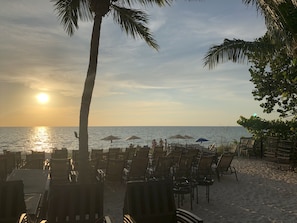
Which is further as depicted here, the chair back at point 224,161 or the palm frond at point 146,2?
the chair back at point 224,161

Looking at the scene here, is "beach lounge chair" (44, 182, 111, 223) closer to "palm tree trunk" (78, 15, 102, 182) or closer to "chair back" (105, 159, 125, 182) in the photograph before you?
"palm tree trunk" (78, 15, 102, 182)

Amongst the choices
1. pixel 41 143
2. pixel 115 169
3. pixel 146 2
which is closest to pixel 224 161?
pixel 115 169

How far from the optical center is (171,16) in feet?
34.5

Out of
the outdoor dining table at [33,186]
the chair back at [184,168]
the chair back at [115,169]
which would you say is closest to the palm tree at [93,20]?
the outdoor dining table at [33,186]

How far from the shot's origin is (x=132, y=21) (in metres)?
9.72

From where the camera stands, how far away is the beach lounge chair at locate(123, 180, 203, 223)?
4234 millimetres

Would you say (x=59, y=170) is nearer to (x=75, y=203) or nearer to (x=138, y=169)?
(x=138, y=169)

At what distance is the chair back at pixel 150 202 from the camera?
4238mm

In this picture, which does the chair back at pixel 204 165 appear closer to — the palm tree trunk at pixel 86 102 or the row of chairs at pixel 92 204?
the palm tree trunk at pixel 86 102

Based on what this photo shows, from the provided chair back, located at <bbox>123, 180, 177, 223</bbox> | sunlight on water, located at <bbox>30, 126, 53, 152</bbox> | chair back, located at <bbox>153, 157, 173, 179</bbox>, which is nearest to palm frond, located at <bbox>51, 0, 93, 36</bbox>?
chair back, located at <bbox>153, 157, 173, 179</bbox>

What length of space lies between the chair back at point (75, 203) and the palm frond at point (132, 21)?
677 centimetres

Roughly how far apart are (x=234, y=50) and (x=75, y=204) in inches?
460

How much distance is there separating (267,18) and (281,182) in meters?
5.85

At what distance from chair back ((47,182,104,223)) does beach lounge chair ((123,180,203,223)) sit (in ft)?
1.46
